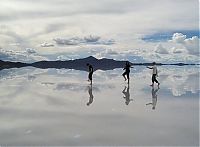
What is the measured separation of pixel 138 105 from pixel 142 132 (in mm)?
5726

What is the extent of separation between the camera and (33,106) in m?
16.4

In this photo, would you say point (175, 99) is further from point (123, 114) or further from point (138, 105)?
point (123, 114)

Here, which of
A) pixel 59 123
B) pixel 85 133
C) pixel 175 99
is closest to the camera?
pixel 85 133

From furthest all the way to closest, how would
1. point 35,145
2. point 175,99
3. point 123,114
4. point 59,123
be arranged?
1. point 175,99
2. point 123,114
3. point 59,123
4. point 35,145

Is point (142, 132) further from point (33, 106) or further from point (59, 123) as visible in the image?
point (33, 106)

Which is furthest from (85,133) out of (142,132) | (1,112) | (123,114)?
(1,112)

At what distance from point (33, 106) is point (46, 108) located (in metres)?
0.98

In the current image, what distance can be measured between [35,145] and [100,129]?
2.38m

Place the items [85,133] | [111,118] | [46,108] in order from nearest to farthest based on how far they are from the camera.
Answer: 1. [85,133]
2. [111,118]
3. [46,108]

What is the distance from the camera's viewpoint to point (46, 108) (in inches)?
614

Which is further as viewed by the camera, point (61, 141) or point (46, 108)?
point (46, 108)

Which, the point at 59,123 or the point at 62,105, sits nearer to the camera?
the point at 59,123

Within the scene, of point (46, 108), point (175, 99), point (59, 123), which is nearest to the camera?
point (59, 123)

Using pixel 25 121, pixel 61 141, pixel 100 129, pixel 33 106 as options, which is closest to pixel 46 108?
pixel 33 106
